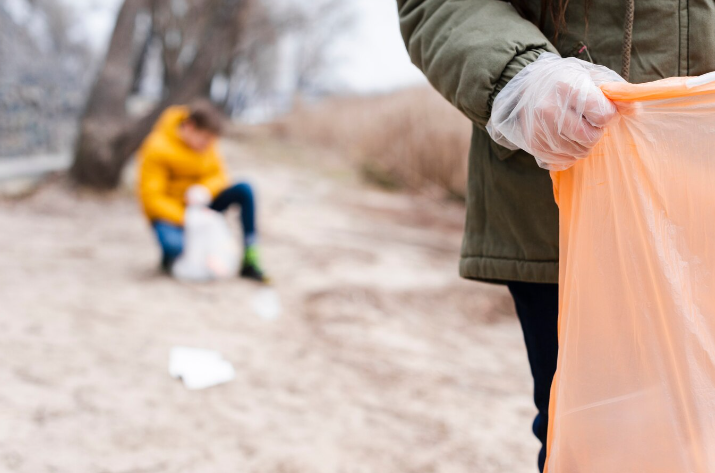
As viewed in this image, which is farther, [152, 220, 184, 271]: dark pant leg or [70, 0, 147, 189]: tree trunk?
[70, 0, 147, 189]: tree trunk

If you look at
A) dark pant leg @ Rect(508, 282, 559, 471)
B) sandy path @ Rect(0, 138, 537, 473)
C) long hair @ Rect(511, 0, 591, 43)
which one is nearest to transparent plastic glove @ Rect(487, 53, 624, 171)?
long hair @ Rect(511, 0, 591, 43)

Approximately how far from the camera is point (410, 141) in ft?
28.9

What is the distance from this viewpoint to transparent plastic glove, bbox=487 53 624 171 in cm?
82

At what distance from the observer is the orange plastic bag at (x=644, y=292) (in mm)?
836

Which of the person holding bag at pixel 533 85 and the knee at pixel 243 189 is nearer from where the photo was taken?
the person holding bag at pixel 533 85

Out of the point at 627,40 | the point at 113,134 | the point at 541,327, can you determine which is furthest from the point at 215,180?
the point at 627,40

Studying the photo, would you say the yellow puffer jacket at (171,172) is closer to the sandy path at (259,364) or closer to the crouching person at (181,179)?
the crouching person at (181,179)

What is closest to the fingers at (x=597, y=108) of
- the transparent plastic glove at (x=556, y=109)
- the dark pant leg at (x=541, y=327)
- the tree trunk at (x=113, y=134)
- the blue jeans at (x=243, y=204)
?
the transparent plastic glove at (x=556, y=109)

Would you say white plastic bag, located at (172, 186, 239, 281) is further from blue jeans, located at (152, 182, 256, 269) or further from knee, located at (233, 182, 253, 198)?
knee, located at (233, 182, 253, 198)

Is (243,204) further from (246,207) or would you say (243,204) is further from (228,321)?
(228,321)

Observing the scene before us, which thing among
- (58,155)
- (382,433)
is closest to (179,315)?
(382,433)

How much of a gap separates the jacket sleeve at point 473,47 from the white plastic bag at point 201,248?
2.73 m

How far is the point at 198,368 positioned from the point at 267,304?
1.04 meters

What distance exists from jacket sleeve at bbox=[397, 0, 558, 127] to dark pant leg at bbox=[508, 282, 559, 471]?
0.29m
